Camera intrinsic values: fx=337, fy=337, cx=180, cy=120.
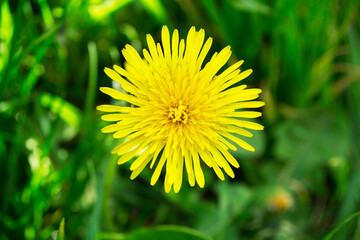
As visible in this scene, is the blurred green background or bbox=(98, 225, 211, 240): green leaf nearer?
bbox=(98, 225, 211, 240): green leaf

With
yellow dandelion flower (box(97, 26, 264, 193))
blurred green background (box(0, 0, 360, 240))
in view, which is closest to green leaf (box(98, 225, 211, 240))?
blurred green background (box(0, 0, 360, 240))

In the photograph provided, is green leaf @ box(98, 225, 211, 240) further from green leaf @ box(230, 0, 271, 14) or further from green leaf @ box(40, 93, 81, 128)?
green leaf @ box(230, 0, 271, 14)

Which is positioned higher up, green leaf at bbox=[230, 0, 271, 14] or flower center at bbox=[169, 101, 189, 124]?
green leaf at bbox=[230, 0, 271, 14]

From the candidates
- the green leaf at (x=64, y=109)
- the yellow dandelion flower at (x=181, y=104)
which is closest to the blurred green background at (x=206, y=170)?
the green leaf at (x=64, y=109)

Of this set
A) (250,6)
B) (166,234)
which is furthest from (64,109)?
(250,6)

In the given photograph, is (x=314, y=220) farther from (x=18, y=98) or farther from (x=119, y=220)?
(x=18, y=98)

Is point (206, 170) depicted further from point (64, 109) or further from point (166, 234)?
point (64, 109)

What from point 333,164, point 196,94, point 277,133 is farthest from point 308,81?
point 196,94
